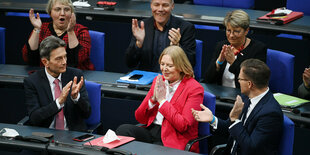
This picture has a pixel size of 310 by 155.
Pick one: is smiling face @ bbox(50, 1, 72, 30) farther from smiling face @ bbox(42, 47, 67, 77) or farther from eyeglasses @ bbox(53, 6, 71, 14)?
smiling face @ bbox(42, 47, 67, 77)

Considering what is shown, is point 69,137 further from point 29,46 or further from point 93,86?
point 29,46

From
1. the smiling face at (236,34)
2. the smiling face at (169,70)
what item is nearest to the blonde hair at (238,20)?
the smiling face at (236,34)

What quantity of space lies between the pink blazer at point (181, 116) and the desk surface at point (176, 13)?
181cm

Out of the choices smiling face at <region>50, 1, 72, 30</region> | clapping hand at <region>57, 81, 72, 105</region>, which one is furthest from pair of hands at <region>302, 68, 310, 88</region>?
smiling face at <region>50, 1, 72, 30</region>

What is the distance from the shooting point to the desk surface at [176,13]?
4879 mm

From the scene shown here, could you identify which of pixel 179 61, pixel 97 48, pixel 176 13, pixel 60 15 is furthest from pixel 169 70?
pixel 176 13

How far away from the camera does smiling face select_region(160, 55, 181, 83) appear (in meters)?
3.42

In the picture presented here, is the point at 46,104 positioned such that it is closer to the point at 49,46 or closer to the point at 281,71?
the point at 49,46

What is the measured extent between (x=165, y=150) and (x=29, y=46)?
199cm

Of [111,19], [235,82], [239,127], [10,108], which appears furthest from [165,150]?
[111,19]

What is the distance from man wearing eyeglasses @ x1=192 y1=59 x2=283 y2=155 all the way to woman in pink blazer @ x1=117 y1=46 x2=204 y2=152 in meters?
0.15

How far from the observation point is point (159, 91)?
3.34m

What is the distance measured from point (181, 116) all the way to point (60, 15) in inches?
66.9

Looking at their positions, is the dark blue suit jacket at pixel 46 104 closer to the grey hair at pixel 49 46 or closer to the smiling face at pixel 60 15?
the grey hair at pixel 49 46
